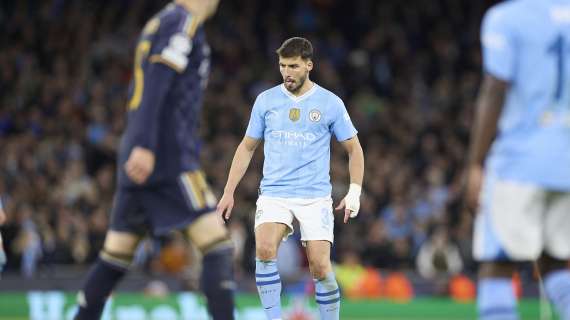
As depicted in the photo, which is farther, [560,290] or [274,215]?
[274,215]

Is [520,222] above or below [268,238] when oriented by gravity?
above

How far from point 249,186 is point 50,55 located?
507 cm

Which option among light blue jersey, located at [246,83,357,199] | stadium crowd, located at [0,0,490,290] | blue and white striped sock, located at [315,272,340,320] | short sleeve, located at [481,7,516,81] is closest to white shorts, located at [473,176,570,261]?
short sleeve, located at [481,7,516,81]

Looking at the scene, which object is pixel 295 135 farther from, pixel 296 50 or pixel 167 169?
pixel 167 169

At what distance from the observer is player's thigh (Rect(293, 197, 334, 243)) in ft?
24.6

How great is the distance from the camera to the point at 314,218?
24.7ft

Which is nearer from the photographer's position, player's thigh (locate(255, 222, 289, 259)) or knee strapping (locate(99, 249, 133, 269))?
knee strapping (locate(99, 249, 133, 269))

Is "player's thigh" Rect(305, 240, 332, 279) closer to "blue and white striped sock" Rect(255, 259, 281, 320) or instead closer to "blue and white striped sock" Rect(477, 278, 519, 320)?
"blue and white striped sock" Rect(255, 259, 281, 320)

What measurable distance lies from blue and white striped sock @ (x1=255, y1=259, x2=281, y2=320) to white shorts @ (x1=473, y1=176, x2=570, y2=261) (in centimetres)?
267

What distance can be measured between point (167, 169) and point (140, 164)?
269 millimetres

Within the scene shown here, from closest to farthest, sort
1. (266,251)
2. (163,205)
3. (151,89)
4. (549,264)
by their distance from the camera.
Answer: (549,264) < (151,89) < (163,205) < (266,251)

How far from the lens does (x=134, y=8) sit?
22.1 meters

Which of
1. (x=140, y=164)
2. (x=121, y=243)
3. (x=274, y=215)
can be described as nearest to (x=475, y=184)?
(x=140, y=164)

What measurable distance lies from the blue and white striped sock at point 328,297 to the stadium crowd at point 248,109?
8.80 m
